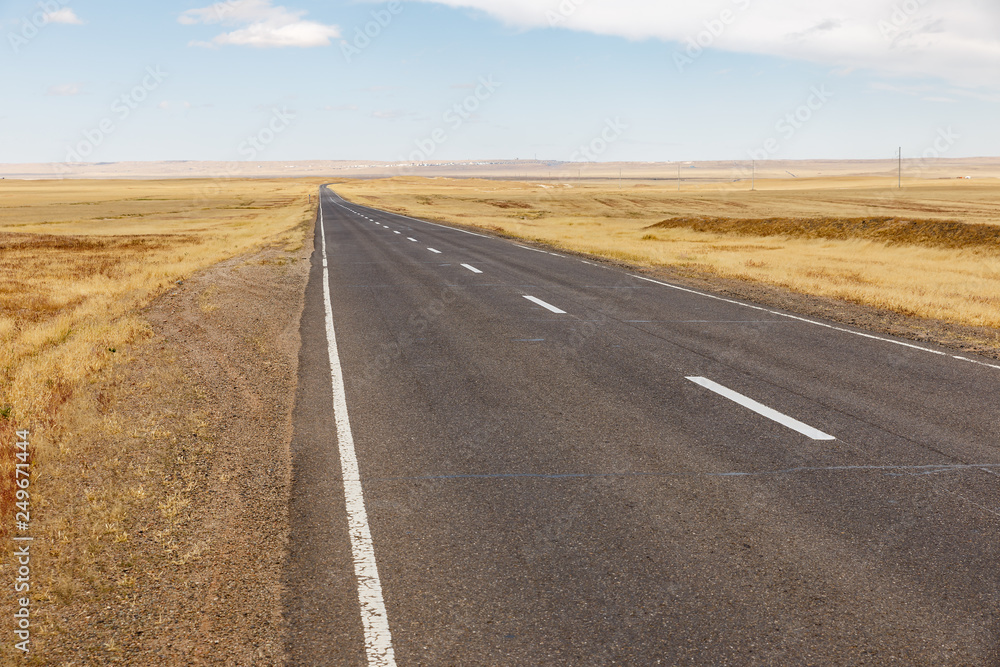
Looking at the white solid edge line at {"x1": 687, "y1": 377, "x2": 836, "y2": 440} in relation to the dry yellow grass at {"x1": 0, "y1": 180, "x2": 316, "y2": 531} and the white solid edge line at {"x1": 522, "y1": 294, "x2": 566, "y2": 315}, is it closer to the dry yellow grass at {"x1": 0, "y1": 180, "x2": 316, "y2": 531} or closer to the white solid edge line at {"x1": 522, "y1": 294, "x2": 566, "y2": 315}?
the white solid edge line at {"x1": 522, "y1": 294, "x2": 566, "y2": 315}

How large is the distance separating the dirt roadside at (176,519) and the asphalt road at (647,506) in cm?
24

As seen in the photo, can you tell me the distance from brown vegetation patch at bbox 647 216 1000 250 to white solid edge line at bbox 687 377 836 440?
74.9ft

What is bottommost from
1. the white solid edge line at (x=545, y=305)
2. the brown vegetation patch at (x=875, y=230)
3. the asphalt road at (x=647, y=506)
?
the asphalt road at (x=647, y=506)

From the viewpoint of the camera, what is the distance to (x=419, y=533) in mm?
4422

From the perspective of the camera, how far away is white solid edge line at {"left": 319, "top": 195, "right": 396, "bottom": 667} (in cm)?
334

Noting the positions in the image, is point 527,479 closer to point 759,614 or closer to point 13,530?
point 759,614

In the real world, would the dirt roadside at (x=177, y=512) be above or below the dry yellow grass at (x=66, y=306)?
below

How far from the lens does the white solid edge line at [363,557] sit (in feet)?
10.9

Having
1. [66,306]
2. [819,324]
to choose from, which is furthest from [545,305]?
[66,306]

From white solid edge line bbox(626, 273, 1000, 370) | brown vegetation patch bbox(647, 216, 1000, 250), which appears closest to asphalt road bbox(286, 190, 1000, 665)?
white solid edge line bbox(626, 273, 1000, 370)

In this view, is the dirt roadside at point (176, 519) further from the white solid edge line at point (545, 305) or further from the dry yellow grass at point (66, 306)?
the white solid edge line at point (545, 305)

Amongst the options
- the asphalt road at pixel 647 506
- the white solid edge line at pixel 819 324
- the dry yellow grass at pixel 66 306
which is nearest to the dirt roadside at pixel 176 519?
the asphalt road at pixel 647 506

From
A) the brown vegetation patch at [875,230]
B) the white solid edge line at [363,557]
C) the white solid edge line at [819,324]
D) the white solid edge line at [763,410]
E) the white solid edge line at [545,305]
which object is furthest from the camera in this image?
the brown vegetation patch at [875,230]

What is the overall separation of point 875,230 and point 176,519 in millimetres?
32341
